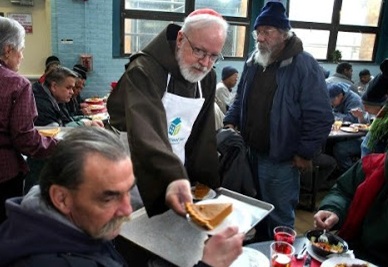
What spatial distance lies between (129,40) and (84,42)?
83cm

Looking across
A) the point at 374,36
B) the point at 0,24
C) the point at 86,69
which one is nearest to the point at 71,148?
the point at 0,24

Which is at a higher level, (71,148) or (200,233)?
(71,148)

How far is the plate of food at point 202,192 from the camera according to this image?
1770 mm

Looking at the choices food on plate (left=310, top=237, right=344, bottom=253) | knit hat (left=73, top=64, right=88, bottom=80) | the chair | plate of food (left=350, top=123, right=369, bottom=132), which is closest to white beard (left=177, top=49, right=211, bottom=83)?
food on plate (left=310, top=237, right=344, bottom=253)

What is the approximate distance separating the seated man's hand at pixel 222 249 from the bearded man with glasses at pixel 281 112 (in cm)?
157

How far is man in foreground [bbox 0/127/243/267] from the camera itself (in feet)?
3.05

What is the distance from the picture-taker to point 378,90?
2557 millimetres

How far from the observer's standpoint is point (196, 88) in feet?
6.76

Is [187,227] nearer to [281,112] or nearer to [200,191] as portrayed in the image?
[200,191]

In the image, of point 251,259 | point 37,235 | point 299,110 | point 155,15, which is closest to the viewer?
point 37,235

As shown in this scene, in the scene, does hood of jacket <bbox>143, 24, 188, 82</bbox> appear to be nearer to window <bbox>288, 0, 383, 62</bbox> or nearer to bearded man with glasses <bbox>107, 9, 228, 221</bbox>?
bearded man with glasses <bbox>107, 9, 228, 221</bbox>

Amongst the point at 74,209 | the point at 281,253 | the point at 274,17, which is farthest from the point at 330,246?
the point at 274,17

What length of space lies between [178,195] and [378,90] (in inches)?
70.4

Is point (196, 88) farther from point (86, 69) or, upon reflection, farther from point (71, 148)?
point (86, 69)
